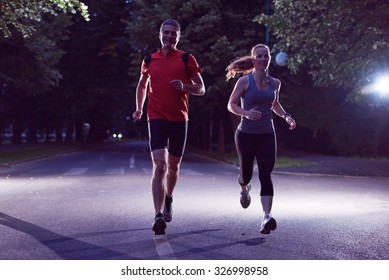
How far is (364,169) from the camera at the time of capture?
→ 18188 mm

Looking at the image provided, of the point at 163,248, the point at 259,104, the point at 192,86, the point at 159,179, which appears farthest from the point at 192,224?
the point at 192,86

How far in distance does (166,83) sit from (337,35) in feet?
43.2

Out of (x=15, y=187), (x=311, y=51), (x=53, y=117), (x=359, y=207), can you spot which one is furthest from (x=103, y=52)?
(x=359, y=207)

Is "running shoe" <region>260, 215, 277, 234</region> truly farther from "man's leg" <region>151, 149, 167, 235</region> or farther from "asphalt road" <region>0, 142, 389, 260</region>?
"man's leg" <region>151, 149, 167, 235</region>

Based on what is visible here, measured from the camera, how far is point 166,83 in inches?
239

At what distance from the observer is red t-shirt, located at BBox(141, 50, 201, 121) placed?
609cm

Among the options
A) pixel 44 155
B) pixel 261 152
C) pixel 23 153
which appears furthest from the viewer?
pixel 23 153

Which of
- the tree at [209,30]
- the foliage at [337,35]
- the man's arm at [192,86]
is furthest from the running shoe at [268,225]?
the tree at [209,30]

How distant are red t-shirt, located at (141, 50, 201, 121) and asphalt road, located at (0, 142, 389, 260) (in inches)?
54.3

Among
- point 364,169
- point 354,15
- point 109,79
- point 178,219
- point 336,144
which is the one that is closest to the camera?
point 178,219

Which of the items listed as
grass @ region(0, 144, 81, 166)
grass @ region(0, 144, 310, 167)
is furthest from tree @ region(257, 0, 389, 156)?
grass @ region(0, 144, 81, 166)

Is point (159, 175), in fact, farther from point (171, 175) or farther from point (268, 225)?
point (268, 225)
